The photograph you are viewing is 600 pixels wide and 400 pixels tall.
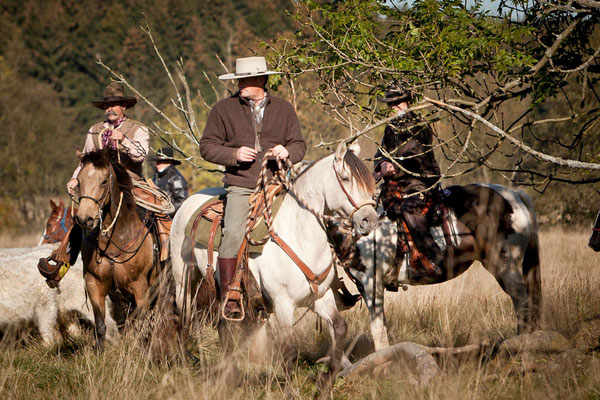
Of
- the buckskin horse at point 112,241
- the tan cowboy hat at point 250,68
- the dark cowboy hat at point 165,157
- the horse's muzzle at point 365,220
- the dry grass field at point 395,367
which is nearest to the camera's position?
the dry grass field at point 395,367

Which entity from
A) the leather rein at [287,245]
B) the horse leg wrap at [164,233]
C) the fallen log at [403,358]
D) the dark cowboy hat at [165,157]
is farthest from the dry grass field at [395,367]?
the dark cowboy hat at [165,157]

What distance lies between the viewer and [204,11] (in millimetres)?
42719

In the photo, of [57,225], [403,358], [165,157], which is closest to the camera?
[403,358]

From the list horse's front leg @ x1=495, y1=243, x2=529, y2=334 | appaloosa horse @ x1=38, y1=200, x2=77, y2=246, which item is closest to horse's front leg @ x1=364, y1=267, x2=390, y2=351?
horse's front leg @ x1=495, y1=243, x2=529, y2=334

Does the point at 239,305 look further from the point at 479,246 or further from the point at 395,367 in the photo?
the point at 479,246

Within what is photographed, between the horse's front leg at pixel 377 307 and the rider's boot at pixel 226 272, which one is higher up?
the rider's boot at pixel 226 272

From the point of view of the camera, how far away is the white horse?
186 inches

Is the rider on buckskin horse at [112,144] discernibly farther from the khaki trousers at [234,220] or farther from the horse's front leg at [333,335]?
the horse's front leg at [333,335]

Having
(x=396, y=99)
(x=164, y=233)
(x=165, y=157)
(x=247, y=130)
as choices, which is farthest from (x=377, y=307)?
(x=165, y=157)

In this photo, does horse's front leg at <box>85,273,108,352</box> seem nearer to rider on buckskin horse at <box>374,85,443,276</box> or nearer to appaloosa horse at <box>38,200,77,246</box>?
rider on buckskin horse at <box>374,85,443,276</box>

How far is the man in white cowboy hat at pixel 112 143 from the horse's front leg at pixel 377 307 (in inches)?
126

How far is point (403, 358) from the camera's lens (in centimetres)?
482

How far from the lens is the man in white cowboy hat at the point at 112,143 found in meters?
6.66

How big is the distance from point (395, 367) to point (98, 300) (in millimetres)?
3500
